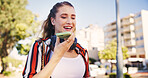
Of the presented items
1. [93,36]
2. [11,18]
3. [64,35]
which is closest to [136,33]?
[93,36]

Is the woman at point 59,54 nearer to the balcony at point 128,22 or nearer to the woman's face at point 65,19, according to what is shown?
the woman's face at point 65,19

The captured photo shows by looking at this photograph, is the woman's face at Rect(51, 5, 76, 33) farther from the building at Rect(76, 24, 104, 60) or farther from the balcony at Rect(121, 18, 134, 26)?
the building at Rect(76, 24, 104, 60)

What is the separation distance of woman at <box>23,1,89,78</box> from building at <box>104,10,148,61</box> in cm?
4286

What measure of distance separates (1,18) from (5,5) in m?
1.85

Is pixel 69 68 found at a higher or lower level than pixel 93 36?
higher

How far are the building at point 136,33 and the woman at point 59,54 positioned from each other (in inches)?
1687

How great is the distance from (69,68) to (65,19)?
1.40 feet

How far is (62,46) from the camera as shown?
3.45ft

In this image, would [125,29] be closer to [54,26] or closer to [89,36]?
[89,36]

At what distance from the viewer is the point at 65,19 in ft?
4.38

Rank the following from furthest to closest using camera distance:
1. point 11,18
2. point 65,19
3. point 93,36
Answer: point 93,36 → point 11,18 → point 65,19

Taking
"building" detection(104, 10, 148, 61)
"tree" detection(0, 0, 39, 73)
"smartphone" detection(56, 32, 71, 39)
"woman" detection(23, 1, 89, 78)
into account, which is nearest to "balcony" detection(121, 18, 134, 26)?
"building" detection(104, 10, 148, 61)

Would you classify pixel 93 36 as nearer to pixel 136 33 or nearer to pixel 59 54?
pixel 136 33

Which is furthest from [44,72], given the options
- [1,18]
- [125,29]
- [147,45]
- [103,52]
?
[125,29]
